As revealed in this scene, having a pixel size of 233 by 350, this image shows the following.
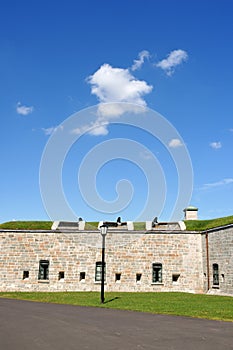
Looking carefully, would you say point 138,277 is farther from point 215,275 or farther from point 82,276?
point 215,275

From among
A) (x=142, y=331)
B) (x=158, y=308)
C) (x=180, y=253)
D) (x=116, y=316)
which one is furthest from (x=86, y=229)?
(x=142, y=331)

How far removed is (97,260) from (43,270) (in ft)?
12.5

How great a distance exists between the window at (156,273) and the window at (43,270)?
7.40 meters

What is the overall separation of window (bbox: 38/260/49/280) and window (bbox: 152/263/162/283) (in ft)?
24.3

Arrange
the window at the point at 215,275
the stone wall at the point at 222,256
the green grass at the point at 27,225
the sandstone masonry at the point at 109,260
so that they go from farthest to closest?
the green grass at the point at 27,225 → the sandstone masonry at the point at 109,260 → the window at the point at 215,275 → the stone wall at the point at 222,256

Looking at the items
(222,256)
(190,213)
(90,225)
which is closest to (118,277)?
(90,225)

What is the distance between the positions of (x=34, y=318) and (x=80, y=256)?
14736mm

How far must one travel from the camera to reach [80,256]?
26250 mm

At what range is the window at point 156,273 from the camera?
2602 centimetres

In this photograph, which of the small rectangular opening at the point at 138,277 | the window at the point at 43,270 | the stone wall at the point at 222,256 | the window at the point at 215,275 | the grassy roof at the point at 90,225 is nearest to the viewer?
the stone wall at the point at 222,256

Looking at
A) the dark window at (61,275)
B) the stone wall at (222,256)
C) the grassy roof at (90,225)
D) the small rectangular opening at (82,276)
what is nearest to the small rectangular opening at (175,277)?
the stone wall at (222,256)

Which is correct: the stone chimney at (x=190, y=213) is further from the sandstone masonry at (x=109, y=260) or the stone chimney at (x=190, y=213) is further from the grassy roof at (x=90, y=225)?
the sandstone masonry at (x=109, y=260)

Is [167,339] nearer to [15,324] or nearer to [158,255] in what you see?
[15,324]

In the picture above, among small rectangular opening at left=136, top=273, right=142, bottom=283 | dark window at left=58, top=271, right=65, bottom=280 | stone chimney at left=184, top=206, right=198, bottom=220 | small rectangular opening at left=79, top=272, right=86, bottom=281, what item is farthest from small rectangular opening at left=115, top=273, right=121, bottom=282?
stone chimney at left=184, top=206, right=198, bottom=220
